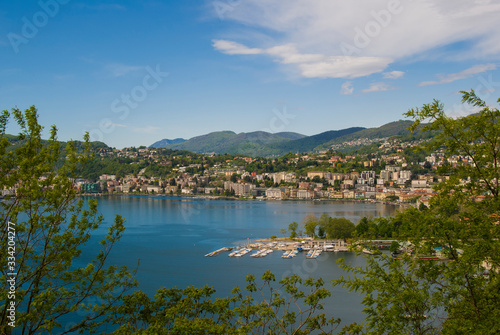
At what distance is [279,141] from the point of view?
344ft

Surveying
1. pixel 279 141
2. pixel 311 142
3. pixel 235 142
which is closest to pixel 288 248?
pixel 311 142

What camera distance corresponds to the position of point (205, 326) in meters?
2.32

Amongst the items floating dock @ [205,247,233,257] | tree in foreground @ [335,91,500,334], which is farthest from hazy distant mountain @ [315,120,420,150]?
tree in foreground @ [335,91,500,334]

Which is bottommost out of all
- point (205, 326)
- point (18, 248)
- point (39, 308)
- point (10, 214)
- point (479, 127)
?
point (205, 326)

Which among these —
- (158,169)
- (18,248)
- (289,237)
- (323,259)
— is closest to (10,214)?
(18,248)

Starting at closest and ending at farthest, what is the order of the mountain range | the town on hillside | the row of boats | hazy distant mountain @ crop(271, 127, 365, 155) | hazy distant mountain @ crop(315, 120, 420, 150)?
1. the row of boats
2. the town on hillside
3. hazy distant mountain @ crop(315, 120, 420, 150)
4. the mountain range
5. hazy distant mountain @ crop(271, 127, 365, 155)

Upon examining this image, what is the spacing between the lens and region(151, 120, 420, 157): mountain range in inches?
3282

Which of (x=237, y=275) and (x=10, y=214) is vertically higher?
(x=10, y=214)

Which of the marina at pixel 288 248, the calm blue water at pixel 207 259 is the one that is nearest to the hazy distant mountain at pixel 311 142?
the calm blue water at pixel 207 259

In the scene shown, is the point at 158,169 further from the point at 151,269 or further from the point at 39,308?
the point at 39,308

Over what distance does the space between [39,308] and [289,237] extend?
12.7 meters

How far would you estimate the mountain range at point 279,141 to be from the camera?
83375mm

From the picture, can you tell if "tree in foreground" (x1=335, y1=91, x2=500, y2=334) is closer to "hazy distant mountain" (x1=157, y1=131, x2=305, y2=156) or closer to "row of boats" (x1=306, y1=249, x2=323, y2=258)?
"row of boats" (x1=306, y1=249, x2=323, y2=258)

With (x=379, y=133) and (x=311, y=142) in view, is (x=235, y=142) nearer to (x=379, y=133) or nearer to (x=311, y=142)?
(x=311, y=142)
